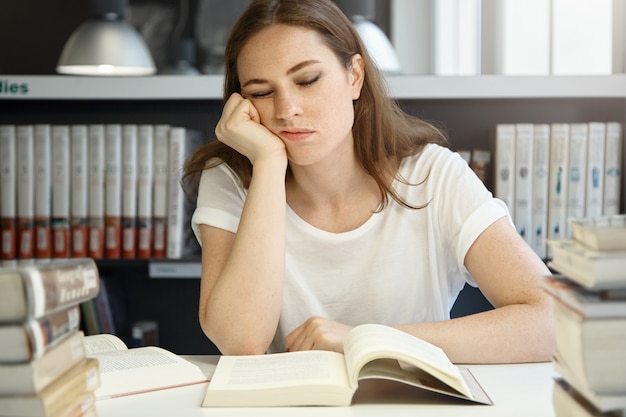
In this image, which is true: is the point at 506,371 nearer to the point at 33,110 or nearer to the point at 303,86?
the point at 303,86

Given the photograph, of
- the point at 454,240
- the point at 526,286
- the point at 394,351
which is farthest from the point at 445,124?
the point at 394,351

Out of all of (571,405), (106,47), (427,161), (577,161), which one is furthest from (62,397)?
(577,161)

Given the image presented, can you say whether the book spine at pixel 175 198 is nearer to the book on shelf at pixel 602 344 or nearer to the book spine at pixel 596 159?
the book spine at pixel 596 159

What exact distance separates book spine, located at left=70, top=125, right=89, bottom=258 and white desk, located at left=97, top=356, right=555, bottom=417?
1.43 m

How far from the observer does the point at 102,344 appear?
1448mm

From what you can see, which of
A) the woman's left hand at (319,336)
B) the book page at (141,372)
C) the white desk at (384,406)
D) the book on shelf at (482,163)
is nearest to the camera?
the white desk at (384,406)

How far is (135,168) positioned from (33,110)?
50 cm

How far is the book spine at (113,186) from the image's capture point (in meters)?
2.51

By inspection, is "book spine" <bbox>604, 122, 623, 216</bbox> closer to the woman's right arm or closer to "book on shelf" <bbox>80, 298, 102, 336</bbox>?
the woman's right arm

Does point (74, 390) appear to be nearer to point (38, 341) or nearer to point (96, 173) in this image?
point (38, 341)

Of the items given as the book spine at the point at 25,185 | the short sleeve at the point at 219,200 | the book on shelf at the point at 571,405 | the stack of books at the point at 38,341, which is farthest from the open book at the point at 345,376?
the book spine at the point at 25,185

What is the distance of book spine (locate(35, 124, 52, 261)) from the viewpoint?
2.52 meters

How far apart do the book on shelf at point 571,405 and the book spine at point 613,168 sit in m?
1.59

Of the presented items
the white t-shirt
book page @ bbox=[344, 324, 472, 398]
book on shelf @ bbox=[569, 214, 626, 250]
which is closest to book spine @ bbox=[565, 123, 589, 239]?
the white t-shirt
